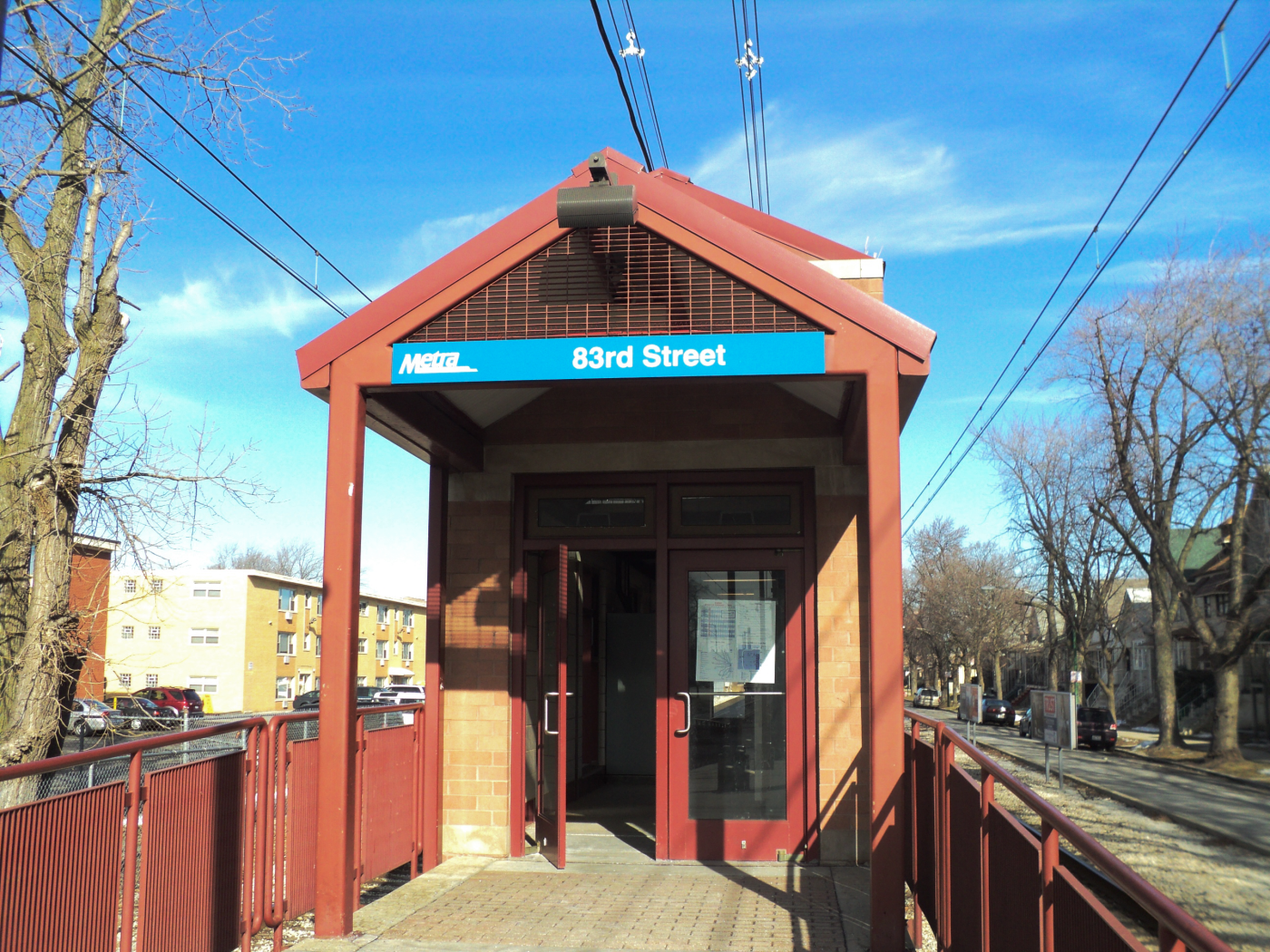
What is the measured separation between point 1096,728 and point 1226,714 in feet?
81.7

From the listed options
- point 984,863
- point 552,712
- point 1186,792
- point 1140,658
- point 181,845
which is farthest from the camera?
point 1140,658

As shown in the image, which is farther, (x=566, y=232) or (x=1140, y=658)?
(x=1140, y=658)

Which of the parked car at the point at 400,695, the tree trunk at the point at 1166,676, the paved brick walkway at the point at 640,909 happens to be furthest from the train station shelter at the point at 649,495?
the parked car at the point at 400,695

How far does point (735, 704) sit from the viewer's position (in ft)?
26.2

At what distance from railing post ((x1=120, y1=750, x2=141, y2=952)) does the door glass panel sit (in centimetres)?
460

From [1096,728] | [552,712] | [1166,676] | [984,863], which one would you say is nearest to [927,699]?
[1096,728]

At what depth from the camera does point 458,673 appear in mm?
8336

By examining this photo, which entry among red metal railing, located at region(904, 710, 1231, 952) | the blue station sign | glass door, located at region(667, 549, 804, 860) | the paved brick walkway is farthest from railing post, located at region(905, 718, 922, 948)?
the blue station sign

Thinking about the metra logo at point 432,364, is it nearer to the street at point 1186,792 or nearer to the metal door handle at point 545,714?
the metal door handle at point 545,714

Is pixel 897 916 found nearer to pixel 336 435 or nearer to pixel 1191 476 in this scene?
pixel 1191 476

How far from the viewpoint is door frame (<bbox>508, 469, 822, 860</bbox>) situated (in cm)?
784

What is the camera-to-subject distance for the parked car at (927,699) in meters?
74.6

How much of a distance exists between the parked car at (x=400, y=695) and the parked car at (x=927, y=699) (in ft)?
136

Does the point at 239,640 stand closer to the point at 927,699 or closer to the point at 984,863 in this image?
the point at 927,699
